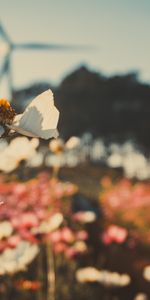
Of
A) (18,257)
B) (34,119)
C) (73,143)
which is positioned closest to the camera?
(34,119)

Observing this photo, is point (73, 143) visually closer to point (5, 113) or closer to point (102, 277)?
point (5, 113)

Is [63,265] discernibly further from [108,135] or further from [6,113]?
[108,135]

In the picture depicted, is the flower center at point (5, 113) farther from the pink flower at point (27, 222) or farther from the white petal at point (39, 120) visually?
the pink flower at point (27, 222)

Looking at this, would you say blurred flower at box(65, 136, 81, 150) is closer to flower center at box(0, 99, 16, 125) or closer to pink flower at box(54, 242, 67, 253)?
flower center at box(0, 99, 16, 125)

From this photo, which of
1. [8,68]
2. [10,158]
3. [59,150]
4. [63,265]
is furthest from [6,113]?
[8,68]

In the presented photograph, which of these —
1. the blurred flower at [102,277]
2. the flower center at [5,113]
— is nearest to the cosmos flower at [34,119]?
the flower center at [5,113]

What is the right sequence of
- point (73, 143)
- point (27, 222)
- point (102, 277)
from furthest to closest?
point (102, 277)
point (27, 222)
point (73, 143)

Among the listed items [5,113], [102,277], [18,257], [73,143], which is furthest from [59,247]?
[5,113]
